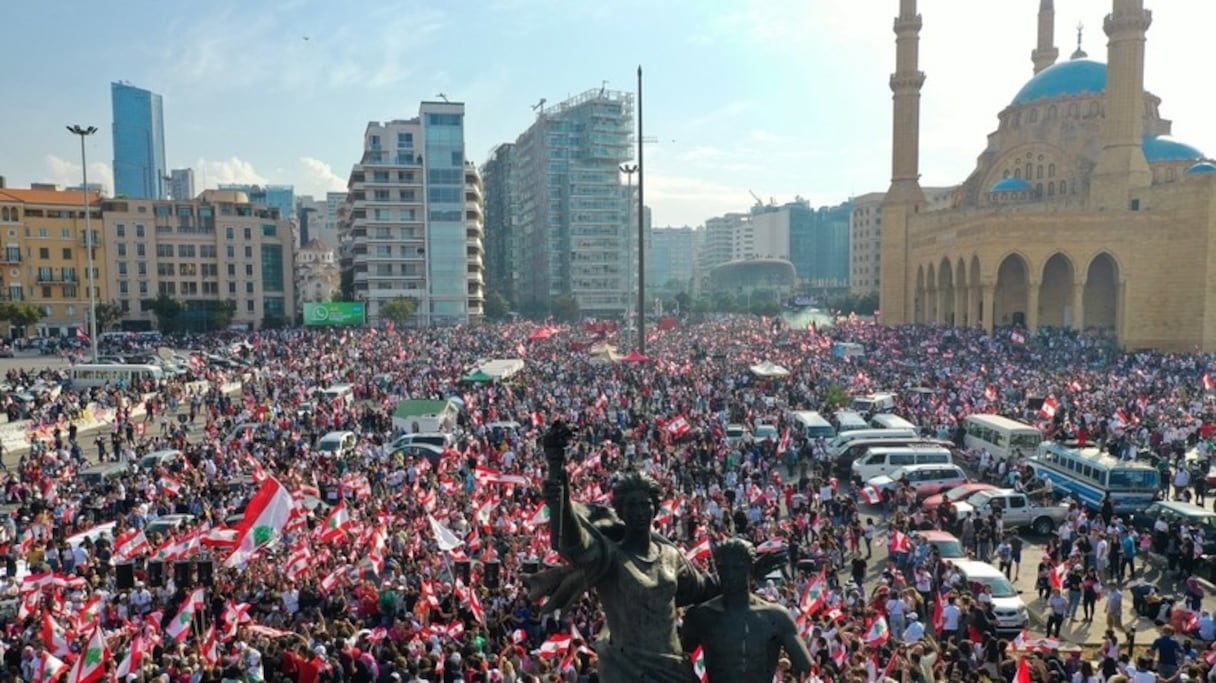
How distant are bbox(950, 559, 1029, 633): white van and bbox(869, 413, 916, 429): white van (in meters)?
12.9

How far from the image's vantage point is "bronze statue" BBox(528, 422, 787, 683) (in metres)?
4.47

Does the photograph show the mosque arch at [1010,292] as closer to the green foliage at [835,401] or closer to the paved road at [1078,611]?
the green foliage at [835,401]

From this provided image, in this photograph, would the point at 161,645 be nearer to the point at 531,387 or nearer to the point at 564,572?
the point at 564,572

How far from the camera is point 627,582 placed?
4.55 meters

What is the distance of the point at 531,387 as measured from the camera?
3597 centimetres

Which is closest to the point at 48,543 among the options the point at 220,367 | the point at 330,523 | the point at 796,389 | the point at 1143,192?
the point at 330,523

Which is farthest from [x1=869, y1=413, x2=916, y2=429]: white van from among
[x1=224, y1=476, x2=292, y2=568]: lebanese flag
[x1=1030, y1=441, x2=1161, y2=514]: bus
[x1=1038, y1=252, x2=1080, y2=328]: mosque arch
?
[x1=1038, y1=252, x2=1080, y2=328]: mosque arch

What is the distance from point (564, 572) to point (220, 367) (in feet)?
152

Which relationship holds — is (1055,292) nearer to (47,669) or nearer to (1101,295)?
(1101,295)

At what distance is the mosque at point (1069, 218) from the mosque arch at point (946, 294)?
128 mm

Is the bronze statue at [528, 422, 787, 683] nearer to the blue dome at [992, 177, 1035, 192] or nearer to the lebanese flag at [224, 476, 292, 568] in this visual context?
the lebanese flag at [224, 476, 292, 568]

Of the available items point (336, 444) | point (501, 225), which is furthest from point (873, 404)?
point (501, 225)

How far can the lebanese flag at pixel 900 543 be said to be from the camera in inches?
626

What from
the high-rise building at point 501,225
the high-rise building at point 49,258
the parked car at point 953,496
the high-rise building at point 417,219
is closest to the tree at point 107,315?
the high-rise building at point 49,258
